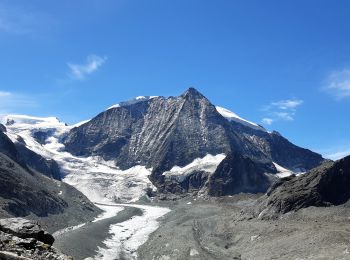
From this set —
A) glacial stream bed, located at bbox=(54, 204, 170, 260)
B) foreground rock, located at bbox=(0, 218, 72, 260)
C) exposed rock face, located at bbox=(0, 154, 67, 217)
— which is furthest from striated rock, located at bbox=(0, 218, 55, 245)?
exposed rock face, located at bbox=(0, 154, 67, 217)

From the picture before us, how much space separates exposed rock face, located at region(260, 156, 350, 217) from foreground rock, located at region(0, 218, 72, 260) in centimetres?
10815

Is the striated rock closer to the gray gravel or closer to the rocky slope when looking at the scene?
the gray gravel

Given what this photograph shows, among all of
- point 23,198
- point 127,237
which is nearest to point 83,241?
point 127,237

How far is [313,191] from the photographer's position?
13762 centimetres

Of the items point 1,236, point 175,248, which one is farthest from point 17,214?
point 1,236

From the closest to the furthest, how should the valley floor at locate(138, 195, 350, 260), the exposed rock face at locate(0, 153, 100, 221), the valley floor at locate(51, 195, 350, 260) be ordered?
the valley floor at locate(138, 195, 350, 260), the valley floor at locate(51, 195, 350, 260), the exposed rock face at locate(0, 153, 100, 221)

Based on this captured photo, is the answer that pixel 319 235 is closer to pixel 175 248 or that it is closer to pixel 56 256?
pixel 175 248

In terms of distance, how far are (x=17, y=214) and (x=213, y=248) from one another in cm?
6138

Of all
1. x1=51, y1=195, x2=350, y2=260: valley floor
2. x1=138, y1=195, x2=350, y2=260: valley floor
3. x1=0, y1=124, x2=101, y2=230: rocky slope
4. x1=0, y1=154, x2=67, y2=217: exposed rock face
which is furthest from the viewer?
x1=0, y1=154, x2=67, y2=217: exposed rock face

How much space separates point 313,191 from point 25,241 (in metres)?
121

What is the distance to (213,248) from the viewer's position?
10219 centimetres

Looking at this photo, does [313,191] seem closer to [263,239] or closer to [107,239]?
[263,239]

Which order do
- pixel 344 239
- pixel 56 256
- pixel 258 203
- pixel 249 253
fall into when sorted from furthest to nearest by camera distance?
pixel 258 203, pixel 249 253, pixel 344 239, pixel 56 256

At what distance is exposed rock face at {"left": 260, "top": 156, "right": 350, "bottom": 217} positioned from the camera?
13275 centimetres
